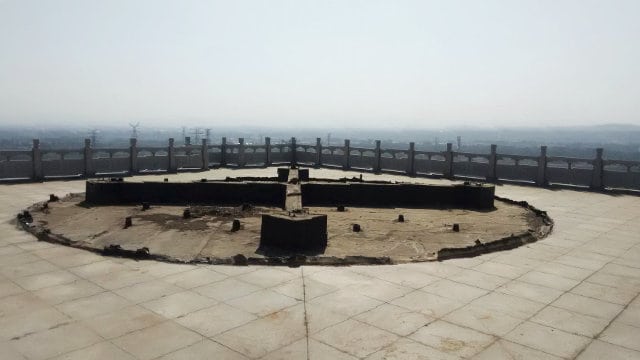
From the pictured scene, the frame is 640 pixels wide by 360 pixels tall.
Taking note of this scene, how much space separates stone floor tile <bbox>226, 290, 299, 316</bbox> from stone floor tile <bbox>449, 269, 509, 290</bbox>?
8.70 feet

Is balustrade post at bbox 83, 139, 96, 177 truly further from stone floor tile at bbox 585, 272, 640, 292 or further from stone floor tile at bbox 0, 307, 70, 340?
stone floor tile at bbox 585, 272, 640, 292

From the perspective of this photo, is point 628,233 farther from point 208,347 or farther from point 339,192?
point 208,347

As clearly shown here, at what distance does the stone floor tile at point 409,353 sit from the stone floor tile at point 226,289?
228 cm

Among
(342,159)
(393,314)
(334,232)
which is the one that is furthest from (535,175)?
(393,314)

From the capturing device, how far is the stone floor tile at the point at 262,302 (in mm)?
5980

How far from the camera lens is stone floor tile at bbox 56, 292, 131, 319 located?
573cm

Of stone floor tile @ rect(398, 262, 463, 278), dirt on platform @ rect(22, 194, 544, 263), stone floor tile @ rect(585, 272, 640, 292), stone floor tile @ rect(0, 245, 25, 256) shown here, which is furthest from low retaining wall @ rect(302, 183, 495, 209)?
stone floor tile @ rect(0, 245, 25, 256)

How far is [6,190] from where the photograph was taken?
16531 millimetres

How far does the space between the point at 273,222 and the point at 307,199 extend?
5.15 meters

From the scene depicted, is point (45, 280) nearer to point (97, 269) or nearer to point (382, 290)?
point (97, 269)

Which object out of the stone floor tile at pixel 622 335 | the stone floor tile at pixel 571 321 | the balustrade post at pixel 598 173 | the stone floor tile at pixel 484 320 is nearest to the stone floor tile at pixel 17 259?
the stone floor tile at pixel 484 320

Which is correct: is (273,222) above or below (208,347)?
above

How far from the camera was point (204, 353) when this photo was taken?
4812mm

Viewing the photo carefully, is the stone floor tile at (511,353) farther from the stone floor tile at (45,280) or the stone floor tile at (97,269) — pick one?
the stone floor tile at (45,280)
